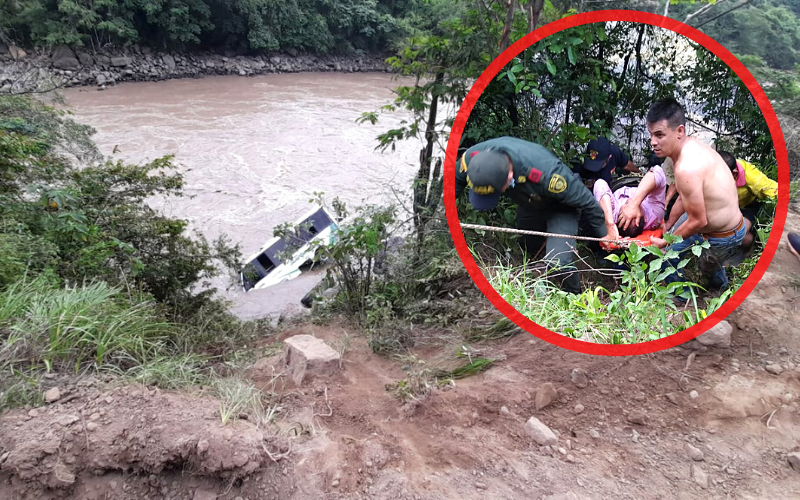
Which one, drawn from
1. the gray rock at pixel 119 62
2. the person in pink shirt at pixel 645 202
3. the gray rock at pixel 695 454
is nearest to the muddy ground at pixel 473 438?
the gray rock at pixel 695 454

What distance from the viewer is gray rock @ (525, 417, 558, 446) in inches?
71.6

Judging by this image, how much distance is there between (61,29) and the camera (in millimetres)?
15477

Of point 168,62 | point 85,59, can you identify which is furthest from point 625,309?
point 168,62

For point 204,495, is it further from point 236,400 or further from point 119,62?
point 119,62

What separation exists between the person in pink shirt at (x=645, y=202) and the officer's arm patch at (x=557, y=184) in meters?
0.19

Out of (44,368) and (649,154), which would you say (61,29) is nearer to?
(44,368)

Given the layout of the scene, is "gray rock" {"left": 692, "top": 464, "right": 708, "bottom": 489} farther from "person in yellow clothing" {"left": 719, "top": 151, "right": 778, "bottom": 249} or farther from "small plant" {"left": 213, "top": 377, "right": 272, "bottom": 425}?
"small plant" {"left": 213, "top": 377, "right": 272, "bottom": 425}

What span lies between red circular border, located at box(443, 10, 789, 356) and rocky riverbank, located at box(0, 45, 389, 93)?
14850 millimetres

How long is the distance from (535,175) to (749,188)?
680 millimetres

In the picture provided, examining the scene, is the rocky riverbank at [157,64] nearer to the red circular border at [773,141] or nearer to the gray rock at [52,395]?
the gray rock at [52,395]

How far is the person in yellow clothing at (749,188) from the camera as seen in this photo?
4.94 feet

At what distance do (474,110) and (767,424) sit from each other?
159 cm

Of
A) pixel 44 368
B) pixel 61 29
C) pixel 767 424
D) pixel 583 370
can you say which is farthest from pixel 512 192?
pixel 61 29

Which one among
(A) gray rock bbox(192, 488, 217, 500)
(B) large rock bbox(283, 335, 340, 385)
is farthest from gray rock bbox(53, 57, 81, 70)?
(A) gray rock bbox(192, 488, 217, 500)
